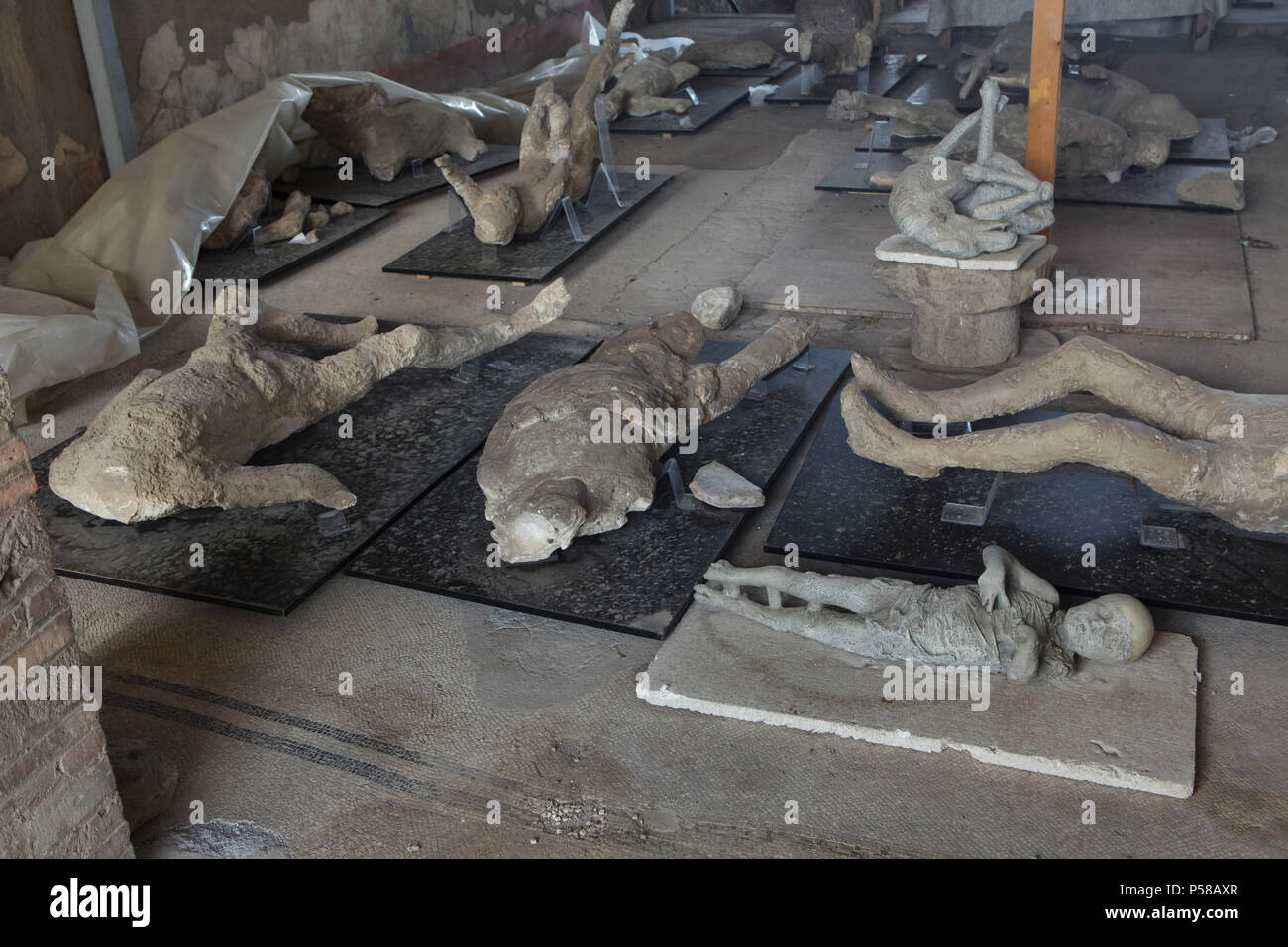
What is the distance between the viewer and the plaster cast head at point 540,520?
384 cm

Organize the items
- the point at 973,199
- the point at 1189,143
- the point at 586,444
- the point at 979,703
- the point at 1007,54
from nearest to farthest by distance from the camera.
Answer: the point at 979,703 → the point at 586,444 → the point at 973,199 → the point at 1189,143 → the point at 1007,54

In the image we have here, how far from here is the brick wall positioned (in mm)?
2521

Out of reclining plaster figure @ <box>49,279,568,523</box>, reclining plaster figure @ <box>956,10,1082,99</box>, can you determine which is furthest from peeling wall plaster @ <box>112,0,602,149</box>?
reclining plaster figure @ <box>956,10,1082,99</box>

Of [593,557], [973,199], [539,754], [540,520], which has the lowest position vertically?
[539,754]

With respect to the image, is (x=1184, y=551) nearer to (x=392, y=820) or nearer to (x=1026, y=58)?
(x=392, y=820)

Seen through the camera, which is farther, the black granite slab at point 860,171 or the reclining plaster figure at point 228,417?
the black granite slab at point 860,171

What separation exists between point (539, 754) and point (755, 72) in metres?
10.3

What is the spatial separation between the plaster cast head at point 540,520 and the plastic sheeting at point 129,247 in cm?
285

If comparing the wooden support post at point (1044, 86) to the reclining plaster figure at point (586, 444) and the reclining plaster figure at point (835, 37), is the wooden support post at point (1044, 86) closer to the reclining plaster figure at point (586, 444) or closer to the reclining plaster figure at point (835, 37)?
the reclining plaster figure at point (586, 444)

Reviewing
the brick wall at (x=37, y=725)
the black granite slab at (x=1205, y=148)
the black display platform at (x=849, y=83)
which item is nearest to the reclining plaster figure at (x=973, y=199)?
the black granite slab at (x=1205, y=148)

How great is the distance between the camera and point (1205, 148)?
8.39 meters

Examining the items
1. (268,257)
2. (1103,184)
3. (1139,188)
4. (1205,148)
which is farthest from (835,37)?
(268,257)

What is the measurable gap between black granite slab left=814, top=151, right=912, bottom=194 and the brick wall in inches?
259

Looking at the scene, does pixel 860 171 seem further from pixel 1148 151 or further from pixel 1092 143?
pixel 1148 151
